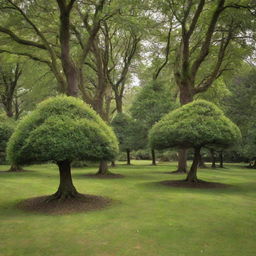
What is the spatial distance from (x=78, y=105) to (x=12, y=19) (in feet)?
36.2

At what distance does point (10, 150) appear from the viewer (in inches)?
447

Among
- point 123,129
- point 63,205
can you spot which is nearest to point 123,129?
point 123,129

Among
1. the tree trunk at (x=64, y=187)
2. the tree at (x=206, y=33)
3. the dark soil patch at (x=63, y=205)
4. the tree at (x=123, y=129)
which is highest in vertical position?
the tree at (x=206, y=33)

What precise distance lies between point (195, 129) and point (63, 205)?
8.68 metres

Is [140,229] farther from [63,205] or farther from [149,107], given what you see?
[149,107]

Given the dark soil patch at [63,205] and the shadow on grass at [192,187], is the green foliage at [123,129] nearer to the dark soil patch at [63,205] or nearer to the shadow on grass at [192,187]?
the shadow on grass at [192,187]

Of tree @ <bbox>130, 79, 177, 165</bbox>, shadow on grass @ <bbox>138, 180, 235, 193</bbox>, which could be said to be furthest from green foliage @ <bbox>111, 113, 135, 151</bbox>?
shadow on grass @ <bbox>138, 180, 235, 193</bbox>

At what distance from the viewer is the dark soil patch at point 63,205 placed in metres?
10.8

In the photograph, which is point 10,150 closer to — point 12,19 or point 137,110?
point 12,19

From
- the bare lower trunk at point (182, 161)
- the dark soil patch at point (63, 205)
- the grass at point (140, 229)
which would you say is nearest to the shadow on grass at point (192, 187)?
the grass at point (140, 229)

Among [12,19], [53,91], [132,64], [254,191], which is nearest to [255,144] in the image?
[254,191]

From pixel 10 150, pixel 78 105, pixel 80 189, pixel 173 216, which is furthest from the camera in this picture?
pixel 80 189

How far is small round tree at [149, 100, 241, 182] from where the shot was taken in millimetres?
16578

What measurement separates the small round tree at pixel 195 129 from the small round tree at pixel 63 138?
589cm
